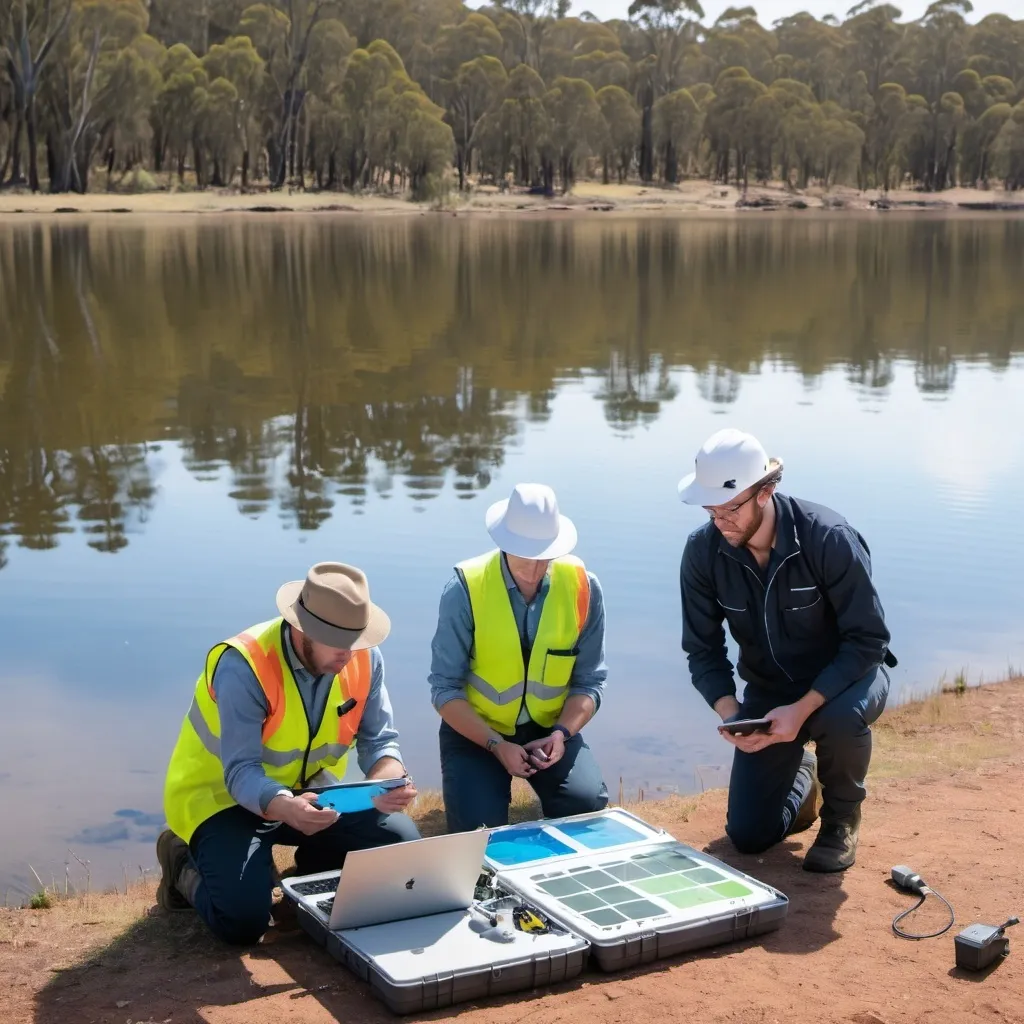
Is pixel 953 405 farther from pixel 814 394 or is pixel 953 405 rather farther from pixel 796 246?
pixel 796 246

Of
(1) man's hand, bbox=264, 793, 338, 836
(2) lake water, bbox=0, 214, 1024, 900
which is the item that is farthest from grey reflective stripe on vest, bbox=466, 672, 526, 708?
(2) lake water, bbox=0, 214, 1024, 900

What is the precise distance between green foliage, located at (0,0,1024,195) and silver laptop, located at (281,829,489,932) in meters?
69.2

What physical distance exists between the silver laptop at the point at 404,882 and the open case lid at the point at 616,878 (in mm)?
269

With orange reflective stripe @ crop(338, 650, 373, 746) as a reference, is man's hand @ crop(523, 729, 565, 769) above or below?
below

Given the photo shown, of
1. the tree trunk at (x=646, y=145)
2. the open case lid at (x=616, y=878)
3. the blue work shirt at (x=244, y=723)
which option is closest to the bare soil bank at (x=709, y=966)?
the open case lid at (x=616, y=878)

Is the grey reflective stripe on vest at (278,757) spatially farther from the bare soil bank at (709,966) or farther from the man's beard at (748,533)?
the man's beard at (748,533)

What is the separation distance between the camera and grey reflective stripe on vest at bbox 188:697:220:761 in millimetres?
5137

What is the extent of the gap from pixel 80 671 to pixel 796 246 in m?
47.3

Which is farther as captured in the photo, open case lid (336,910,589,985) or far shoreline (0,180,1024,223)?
far shoreline (0,180,1024,223)

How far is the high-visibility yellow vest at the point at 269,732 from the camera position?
198 inches

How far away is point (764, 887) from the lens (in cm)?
505

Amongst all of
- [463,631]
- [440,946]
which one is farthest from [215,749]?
[463,631]

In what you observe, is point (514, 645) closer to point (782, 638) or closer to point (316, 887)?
point (782, 638)

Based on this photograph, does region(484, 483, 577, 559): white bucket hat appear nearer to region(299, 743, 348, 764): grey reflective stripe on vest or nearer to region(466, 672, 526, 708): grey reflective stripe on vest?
→ region(466, 672, 526, 708): grey reflective stripe on vest
